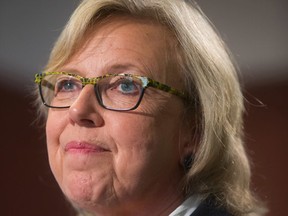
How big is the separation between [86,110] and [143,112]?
144 mm

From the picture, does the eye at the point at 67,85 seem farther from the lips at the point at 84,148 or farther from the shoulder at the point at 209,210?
the shoulder at the point at 209,210

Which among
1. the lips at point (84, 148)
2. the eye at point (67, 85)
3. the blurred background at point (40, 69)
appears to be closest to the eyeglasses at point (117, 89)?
the eye at point (67, 85)

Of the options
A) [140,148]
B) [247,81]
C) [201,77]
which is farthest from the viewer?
[247,81]

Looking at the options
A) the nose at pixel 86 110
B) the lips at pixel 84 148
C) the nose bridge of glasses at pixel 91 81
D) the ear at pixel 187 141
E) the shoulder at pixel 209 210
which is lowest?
the shoulder at pixel 209 210

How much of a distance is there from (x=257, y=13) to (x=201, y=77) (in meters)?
1.18

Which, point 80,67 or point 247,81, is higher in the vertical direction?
point 80,67

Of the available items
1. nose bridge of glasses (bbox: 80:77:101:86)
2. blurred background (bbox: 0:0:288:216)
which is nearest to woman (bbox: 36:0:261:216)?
nose bridge of glasses (bbox: 80:77:101:86)

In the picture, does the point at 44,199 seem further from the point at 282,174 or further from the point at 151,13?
the point at 151,13

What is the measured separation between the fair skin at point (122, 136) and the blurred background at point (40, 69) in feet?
3.14

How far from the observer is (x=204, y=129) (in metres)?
1.34

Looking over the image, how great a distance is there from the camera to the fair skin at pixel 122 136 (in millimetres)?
1191

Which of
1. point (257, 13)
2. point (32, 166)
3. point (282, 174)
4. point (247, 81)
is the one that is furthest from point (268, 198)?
point (32, 166)

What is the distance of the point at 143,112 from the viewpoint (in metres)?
1.22

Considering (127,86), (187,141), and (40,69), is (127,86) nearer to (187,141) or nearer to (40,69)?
(187,141)
